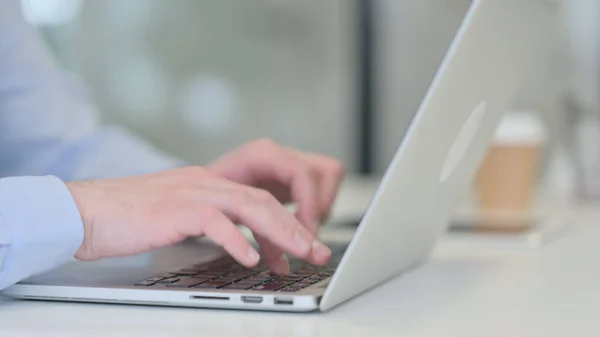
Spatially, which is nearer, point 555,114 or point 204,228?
point 204,228

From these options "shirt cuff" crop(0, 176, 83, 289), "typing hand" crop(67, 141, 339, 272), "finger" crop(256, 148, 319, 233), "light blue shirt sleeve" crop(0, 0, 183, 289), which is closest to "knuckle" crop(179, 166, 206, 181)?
"typing hand" crop(67, 141, 339, 272)

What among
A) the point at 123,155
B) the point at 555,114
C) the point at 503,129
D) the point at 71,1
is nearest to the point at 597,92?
the point at 555,114

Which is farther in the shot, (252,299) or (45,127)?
(45,127)

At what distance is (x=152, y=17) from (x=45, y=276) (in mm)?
2291

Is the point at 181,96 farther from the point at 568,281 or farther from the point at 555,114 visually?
the point at 568,281

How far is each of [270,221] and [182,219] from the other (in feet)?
0.24

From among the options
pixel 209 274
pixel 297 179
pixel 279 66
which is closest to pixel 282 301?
pixel 209 274

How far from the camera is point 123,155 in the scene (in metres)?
1.18

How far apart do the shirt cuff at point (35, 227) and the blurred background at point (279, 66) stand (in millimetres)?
1887

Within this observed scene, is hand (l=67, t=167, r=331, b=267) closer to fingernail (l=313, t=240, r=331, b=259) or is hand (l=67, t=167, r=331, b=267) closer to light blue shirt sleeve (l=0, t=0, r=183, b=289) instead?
fingernail (l=313, t=240, r=331, b=259)

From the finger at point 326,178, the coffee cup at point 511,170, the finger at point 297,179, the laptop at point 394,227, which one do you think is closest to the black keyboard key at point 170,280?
the laptop at point 394,227

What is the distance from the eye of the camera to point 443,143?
2.29 feet

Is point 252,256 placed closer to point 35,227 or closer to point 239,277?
point 239,277

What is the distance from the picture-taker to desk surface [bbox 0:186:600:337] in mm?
584
